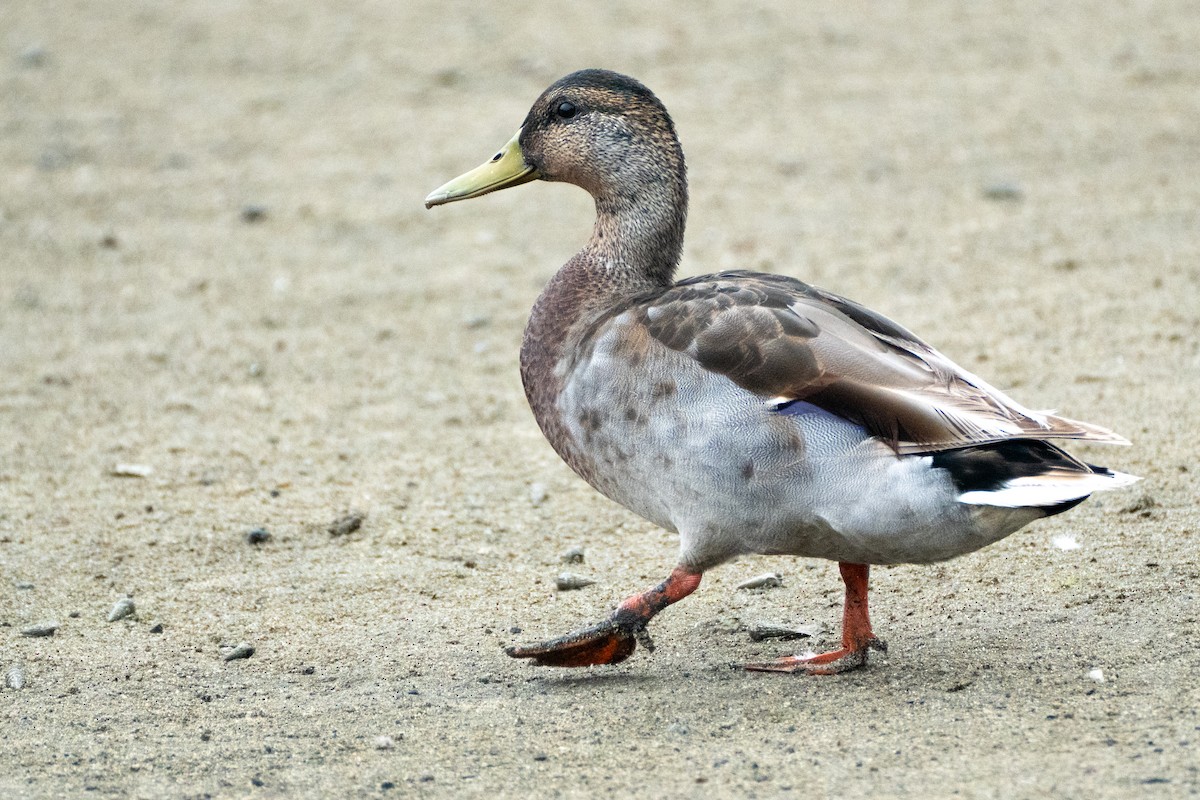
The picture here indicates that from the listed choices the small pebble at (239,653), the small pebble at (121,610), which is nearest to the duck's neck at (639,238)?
the small pebble at (239,653)

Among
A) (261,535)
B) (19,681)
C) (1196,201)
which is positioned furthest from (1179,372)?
(19,681)

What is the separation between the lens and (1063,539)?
15.9ft

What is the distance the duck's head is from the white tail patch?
1498mm

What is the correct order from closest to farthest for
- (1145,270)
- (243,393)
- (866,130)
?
(243,393)
(1145,270)
(866,130)

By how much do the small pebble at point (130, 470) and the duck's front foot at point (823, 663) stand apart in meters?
2.86

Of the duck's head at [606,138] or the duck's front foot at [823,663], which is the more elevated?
the duck's head at [606,138]

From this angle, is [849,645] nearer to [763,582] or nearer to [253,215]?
[763,582]

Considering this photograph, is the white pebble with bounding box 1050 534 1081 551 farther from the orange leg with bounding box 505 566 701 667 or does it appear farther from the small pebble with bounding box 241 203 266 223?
the small pebble with bounding box 241 203 266 223

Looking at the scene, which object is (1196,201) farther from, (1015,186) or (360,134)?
(360,134)

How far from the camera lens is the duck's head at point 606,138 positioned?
15.0ft

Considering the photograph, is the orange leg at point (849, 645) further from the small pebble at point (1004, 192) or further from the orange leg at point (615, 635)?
the small pebble at point (1004, 192)

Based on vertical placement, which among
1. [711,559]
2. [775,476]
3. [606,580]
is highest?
[775,476]

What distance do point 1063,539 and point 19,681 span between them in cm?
320

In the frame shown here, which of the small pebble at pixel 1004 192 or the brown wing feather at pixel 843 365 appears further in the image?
the small pebble at pixel 1004 192
